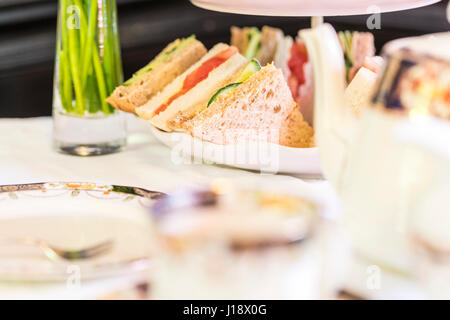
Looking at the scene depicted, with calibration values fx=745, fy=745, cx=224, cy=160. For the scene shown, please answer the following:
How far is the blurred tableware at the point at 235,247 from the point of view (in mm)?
452

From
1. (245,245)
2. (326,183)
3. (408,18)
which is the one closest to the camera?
(245,245)

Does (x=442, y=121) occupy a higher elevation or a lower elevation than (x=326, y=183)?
higher

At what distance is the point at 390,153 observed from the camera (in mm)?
546

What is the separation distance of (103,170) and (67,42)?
0.63 feet

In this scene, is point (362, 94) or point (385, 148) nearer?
point (385, 148)

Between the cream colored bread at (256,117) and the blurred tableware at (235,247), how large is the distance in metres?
0.48

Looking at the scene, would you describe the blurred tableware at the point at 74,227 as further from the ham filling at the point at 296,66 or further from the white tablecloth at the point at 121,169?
the ham filling at the point at 296,66

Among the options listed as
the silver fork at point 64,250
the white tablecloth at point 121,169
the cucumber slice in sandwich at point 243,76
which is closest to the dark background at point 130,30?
the white tablecloth at point 121,169

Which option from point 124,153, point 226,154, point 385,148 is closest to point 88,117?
point 124,153

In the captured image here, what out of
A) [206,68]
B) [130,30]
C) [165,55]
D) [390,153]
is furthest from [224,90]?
[130,30]

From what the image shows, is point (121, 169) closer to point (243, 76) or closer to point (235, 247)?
point (243, 76)

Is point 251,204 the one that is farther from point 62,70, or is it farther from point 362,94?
point 62,70

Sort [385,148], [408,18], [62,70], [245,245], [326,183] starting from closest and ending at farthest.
A: 1. [245,245]
2. [385,148]
3. [326,183]
4. [62,70]
5. [408,18]

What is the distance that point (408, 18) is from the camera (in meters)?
2.58
